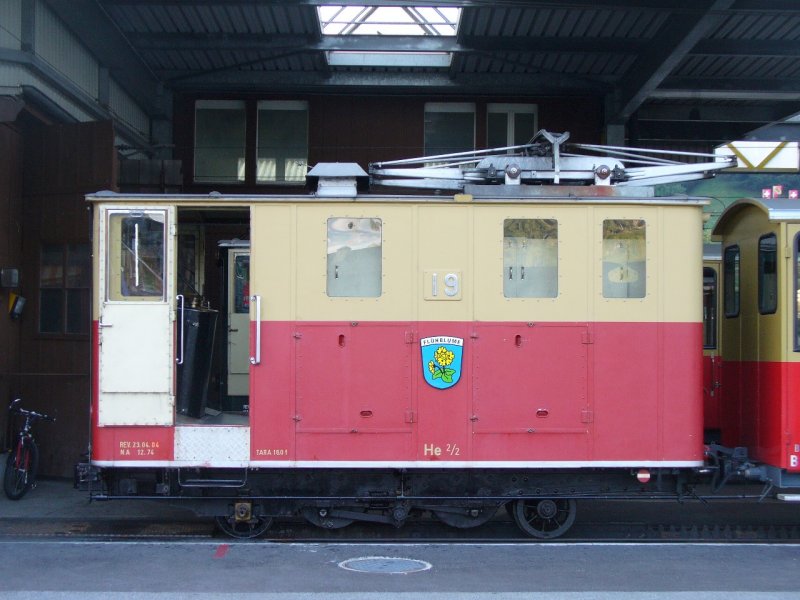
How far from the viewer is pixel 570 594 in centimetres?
683

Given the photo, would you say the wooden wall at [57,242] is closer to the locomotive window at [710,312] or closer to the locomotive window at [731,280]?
the locomotive window at [731,280]

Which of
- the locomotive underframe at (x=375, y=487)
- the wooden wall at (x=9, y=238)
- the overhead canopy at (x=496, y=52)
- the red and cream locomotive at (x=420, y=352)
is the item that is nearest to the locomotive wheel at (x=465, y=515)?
the locomotive underframe at (x=375, y=487)

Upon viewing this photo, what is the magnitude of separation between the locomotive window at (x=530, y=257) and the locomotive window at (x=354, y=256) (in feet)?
4.20

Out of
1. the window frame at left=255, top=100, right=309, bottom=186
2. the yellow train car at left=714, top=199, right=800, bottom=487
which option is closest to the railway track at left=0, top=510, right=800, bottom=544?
the yellow train car at left=714, top=199, right=800, bottom=487

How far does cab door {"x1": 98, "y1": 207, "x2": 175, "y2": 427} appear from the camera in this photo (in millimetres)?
8352

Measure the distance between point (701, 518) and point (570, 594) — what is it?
438 cm

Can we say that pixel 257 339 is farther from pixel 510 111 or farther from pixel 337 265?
pixel 510 111

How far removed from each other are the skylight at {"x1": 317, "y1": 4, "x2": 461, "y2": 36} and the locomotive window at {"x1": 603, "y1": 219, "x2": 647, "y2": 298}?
6546 mm

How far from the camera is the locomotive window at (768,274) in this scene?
28.8 feet

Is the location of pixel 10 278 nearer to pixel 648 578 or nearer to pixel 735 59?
pixel 648 578

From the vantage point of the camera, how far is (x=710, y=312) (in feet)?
39.0

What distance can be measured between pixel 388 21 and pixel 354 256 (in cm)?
712

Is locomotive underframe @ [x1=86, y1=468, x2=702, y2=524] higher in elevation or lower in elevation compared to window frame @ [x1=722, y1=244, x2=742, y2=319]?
lower

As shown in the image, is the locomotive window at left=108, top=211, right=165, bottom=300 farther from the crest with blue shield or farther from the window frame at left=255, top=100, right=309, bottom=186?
the window frame at left=255, top=100, right=309, bottom=186
